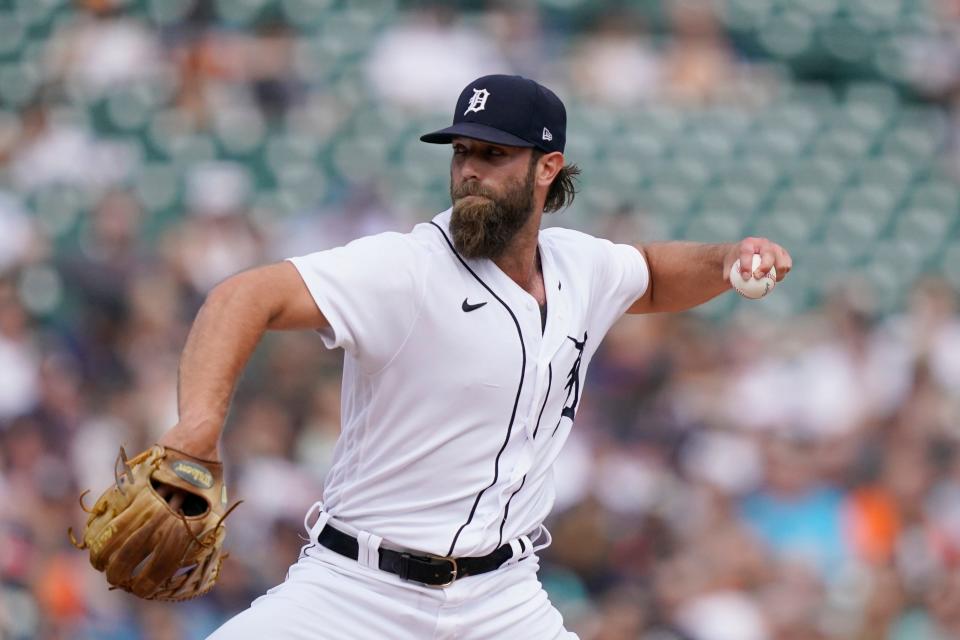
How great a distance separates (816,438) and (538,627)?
12.9 feet

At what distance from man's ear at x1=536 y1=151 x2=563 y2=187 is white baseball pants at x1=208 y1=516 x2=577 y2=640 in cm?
95

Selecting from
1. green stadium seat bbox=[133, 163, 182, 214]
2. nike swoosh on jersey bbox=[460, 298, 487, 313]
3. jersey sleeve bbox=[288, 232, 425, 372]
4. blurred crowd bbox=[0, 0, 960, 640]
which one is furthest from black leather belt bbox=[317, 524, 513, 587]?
green stadium seat bbox=[133, 163, 182, 214]

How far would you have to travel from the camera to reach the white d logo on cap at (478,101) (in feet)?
11.3

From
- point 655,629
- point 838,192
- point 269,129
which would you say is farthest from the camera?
point 838,192

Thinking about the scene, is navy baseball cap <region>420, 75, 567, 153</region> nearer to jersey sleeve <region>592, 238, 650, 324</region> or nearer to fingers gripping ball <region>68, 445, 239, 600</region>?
jersey sleeve <region>592, 238, 650, 324</region>

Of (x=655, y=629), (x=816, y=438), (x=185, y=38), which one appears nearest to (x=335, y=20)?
(x=185, y=38)

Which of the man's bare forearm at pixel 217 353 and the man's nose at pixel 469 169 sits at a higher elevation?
the man's nose at pixel 469 169

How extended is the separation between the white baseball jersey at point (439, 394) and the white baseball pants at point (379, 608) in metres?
0.10

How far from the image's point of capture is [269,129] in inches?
354

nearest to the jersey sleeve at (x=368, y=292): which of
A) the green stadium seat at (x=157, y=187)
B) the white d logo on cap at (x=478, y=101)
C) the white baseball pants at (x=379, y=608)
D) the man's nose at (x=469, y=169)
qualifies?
the man's nose at (x=469, y=169)

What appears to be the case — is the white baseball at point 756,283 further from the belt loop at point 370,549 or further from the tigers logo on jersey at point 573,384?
the belt loop at point 370,549

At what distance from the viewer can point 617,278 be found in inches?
150

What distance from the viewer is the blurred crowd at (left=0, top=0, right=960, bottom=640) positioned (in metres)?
6.31

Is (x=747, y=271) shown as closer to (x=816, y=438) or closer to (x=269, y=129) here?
(x=816, y=438)
